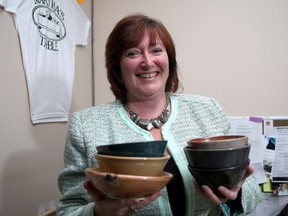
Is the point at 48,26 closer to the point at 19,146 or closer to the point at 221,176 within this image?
Answer: the point at 19,146

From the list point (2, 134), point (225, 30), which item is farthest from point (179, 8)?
point (2, 134)

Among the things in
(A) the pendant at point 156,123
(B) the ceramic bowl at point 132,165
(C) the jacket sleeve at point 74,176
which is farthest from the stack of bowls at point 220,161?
(C) the jacket sleeve at point 74,176

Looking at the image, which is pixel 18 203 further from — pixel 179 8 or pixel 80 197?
pixel 179 8

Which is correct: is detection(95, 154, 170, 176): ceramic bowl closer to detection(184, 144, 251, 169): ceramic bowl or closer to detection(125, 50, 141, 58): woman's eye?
detection(184, 144, 251, 169): ceramic bowl

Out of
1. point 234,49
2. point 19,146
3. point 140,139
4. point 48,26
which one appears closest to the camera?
point 140,139

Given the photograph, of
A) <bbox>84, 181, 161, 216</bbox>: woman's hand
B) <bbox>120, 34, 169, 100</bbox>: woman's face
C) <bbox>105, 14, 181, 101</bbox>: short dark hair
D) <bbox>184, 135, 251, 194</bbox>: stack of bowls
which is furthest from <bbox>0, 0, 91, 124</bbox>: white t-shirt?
<bbox>184, 135, 251, 194</bbox>: stack of bowls

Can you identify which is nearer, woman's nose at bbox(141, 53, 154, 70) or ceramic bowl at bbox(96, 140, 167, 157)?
ceramic bowl at bbox(96, 140, 167, 157)

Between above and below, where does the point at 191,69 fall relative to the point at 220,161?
above

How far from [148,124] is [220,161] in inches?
13.7

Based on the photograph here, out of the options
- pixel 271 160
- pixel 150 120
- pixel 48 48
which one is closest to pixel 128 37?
pixel 150 120

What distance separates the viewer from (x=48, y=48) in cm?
132

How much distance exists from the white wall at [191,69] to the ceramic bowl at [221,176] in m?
0.84

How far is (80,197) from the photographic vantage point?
83 centimetres

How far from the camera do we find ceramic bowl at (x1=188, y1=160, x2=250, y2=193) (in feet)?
1.91
